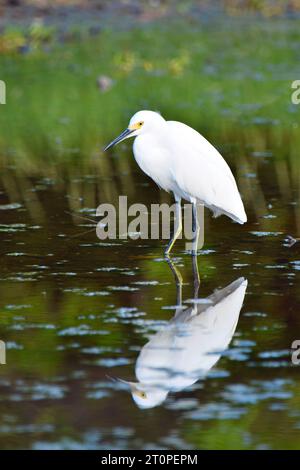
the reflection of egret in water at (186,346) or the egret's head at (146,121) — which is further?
the egret's head at (146,121)

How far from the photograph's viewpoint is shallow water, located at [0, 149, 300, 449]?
197 inches

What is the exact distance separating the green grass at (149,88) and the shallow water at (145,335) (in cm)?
346

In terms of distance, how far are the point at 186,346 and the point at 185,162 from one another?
2.56 m

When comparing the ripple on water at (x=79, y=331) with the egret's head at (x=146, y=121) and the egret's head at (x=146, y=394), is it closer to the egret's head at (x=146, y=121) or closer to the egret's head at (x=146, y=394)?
the egret's head at (x=146, y=394)

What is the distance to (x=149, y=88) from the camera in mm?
17500

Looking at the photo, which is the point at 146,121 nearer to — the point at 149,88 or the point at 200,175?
the point at 200,175

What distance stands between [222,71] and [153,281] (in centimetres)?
1229

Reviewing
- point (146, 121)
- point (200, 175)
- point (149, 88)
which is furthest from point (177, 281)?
point (149, 88)

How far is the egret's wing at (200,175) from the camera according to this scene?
831 centimetres

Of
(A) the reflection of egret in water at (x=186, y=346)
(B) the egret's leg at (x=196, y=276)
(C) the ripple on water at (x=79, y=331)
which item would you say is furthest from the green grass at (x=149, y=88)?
(C) the ripple on water at (x=79, y=331)

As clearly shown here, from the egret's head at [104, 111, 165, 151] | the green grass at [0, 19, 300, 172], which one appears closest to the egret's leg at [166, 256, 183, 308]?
the egret's head at [104, 111, 165, 151]

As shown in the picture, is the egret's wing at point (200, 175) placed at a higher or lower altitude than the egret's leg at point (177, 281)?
higher

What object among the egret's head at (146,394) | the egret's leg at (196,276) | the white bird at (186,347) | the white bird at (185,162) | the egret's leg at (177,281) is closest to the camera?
the egret's head at (146,394)

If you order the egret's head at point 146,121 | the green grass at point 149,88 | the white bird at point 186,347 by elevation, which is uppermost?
the green grass at point 149,88
